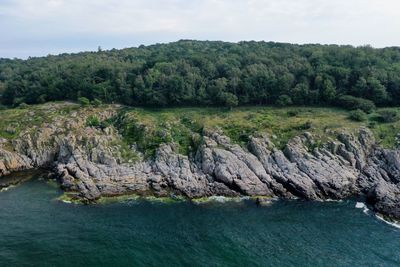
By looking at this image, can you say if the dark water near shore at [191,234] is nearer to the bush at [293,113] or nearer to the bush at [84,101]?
the bush at [293,113]

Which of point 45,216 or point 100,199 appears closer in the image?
point 45,216

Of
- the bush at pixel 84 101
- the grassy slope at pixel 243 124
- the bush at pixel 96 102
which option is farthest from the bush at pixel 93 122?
the bush at pixel 84 101

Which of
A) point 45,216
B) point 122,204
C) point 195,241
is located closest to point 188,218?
point 195,241

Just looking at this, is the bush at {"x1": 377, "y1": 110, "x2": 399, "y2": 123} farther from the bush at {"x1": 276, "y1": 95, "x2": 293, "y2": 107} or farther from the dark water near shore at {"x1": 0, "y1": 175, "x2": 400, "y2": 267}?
the dark water near shore at {"x1": 0, "y1": 175, "x2": 400, "y2": 267}

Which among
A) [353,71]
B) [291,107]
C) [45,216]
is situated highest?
[353,71]

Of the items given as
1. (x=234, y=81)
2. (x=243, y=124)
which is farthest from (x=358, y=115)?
(x=234, y=81)

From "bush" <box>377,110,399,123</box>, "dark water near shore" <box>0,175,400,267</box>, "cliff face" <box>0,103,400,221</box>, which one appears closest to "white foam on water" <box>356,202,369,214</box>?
"dark water near shore" <box>0,175,400,267</box>

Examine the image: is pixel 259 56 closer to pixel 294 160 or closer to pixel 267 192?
pixel 294 160
